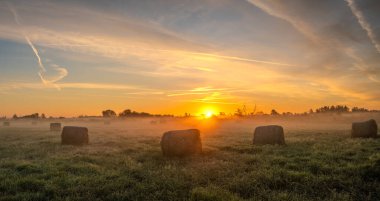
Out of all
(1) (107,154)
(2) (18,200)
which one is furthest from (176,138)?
(2) (18,200)

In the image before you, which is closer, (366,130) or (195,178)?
(195,178)

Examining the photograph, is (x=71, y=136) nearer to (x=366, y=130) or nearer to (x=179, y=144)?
(x=179, y=144)

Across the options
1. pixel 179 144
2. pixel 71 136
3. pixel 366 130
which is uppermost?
pixel 366 130

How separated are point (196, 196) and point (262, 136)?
46.7 feet

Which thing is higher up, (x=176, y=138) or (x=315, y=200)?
(x=176, y=138)

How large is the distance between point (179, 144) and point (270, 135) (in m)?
8.04

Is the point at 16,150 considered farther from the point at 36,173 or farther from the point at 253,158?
the point at 253,158

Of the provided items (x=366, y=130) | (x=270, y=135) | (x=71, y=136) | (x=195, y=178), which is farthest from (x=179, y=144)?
(x=366, y=130)

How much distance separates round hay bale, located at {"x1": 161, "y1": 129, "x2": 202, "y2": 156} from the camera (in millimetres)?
17859

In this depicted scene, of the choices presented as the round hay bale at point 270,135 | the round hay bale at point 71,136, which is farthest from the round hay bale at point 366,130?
the round hay bale at point 71,136

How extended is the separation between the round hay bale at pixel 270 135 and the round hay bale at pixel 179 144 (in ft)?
22.0

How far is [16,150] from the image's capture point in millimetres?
20562

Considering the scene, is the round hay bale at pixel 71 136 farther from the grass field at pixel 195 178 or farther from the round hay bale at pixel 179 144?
the round hay bale at pixel 179 144

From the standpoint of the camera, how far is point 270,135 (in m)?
23.0
